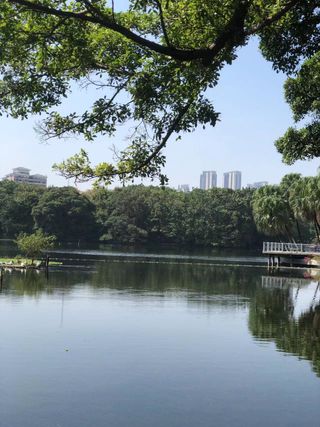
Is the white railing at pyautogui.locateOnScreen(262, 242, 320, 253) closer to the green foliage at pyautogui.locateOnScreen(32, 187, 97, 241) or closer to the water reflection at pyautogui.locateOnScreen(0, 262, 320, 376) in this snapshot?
the water reflection at pyautogui.locateOnScreen(0, 262, 320, 376)

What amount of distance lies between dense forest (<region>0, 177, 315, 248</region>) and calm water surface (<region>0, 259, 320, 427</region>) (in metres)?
77.1

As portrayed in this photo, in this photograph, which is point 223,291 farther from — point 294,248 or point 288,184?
point 288,184

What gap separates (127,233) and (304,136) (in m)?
99.6

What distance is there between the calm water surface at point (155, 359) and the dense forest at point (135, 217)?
7706cm

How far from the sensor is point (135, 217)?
117625mm

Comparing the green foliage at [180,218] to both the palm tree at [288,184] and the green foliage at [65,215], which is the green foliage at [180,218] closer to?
the green foliage at [65,215]

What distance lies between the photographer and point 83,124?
920 centimetres

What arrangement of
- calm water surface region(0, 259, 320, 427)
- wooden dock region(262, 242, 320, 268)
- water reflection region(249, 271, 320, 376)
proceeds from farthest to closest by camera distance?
wooden dock region(262, 242, 320, 268), water reflection region(249, 271, 320, 376), calm water surface region(0, 259, 320, 427)

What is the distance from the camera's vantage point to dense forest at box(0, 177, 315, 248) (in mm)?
111625

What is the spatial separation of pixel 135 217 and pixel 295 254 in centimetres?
5776

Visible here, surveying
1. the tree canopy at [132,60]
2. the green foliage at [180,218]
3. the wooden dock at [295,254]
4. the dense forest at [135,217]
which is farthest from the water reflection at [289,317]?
the dense forest at [135,217]

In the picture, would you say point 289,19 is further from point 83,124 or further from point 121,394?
point 121,394

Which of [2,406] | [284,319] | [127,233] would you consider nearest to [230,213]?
[127,233]

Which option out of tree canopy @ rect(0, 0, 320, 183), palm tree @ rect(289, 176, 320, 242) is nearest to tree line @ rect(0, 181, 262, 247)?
palm tree @ rect(289, 176, 320, 242)
